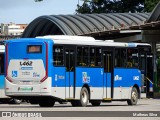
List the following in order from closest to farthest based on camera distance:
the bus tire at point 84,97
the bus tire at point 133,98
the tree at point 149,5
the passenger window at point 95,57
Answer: the bus tire at point 84,97 < the passenger window at point 95,57 < the bus tire at point 133,98 < the tree at point 149,5

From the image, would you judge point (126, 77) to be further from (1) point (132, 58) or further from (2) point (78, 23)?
(2) point (78, 23)

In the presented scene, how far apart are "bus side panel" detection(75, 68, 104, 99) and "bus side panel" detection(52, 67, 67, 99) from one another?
87 centimetres

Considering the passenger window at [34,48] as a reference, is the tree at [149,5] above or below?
above

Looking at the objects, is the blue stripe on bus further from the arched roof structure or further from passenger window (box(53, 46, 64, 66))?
the arched roof structure

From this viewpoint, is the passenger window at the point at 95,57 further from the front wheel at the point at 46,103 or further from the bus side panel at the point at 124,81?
the front wheel at the point at 46,103

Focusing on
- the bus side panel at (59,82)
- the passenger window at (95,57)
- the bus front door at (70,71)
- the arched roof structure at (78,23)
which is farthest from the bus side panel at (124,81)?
the arched roof structure at (78,23)

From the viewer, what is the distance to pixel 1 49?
140 ft

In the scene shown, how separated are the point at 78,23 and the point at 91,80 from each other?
115 feet

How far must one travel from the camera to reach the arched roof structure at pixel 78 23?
69062 millimetres

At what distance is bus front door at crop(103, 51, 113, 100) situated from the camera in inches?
1470

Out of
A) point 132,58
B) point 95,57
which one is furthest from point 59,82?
point 132,58

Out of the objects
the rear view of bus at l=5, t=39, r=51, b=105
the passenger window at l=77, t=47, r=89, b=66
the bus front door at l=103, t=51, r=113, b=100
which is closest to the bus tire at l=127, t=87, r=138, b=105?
the bus front door at l=103, t=51, r=113, b=100

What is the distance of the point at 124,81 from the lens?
38531mm

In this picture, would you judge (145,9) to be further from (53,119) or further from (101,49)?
(53,119)
